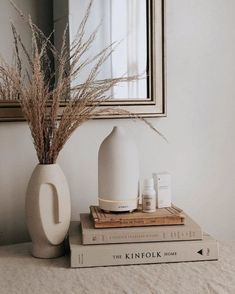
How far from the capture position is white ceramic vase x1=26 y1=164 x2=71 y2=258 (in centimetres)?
107

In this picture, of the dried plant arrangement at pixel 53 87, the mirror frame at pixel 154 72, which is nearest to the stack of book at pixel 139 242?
the dried plant arrangement at pixel 53 87

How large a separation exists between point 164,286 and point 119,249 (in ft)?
0.51

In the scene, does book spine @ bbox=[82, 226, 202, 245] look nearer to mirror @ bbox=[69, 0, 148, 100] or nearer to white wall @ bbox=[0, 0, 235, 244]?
white wall @ bbox=[0, 0, 235, 244]

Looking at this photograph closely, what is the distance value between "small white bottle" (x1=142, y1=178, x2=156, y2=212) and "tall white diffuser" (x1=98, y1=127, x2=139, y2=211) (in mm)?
28

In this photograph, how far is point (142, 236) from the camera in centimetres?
106

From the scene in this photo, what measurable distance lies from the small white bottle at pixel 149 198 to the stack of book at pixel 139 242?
0.05 metres

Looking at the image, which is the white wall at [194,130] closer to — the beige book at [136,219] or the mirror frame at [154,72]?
the mirror frame at [154,72]

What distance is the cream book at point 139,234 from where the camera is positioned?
1044mm

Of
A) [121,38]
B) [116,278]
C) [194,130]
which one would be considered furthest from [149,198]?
[121,38]

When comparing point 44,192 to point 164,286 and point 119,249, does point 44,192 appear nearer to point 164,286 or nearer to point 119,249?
point 119,249

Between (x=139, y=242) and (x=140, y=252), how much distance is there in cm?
2

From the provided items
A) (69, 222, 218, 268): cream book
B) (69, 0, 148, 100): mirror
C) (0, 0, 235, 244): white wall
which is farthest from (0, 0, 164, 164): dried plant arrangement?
(69, 222, 218, 268): cream book

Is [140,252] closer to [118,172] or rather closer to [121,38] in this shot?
[118,172]

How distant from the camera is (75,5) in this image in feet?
4.10
